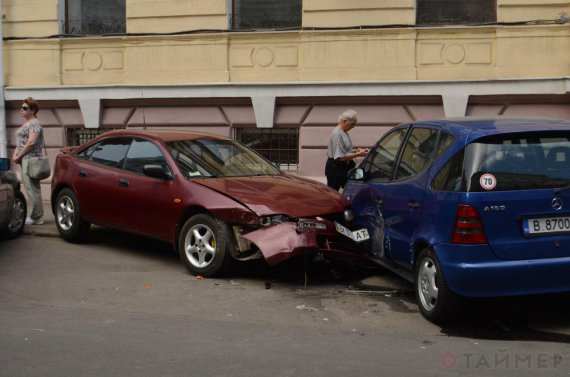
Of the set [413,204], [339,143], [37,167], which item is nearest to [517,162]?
[413,204]

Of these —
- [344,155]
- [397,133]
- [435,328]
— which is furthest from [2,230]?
[435,328]

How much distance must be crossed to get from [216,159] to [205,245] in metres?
1.37

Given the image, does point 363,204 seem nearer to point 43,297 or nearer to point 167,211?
point 167,211

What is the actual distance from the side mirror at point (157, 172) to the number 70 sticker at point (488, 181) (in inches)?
147

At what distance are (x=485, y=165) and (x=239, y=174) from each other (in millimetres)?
3515

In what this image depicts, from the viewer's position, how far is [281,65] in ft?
45.5

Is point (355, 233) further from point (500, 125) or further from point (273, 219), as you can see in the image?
point (500, 125)

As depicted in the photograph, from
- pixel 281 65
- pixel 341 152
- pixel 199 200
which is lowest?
pixel 199 200

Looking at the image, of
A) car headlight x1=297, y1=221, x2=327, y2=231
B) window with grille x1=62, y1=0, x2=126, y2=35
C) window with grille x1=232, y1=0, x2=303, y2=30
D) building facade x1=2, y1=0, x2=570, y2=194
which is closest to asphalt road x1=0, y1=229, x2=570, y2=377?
car headlight x1=297, y1=221, x2=327, y2=231

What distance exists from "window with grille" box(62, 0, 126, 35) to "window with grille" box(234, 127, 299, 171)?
10.4 ft

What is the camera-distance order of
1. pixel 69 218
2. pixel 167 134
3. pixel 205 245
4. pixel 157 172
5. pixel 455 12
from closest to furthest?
pixel 205 245 → pixel 157 172 → pixel 167 134 → pixel 69 218 → pixel 455 12

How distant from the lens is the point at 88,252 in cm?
954

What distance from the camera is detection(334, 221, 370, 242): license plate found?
7.72 m

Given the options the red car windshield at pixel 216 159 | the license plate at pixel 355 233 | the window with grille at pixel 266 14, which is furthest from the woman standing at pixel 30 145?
the license plate at pixel 355 233
